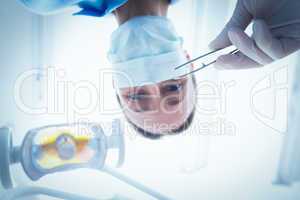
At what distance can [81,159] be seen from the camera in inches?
37.9

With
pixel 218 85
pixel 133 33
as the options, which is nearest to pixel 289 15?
pixel 133 33

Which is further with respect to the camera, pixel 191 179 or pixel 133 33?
pixel 191 179

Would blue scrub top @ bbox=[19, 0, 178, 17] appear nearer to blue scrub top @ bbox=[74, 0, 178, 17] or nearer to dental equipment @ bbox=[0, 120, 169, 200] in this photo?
blue scrub top @ bbox=[74, 0, 178, 17]

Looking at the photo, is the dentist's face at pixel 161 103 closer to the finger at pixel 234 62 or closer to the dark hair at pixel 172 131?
the dark hair at pixel 172 131

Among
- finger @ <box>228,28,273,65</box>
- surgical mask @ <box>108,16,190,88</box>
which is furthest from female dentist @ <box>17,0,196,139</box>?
finger @ <box>228,28,273,65</box>

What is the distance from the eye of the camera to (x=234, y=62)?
0.70 meters

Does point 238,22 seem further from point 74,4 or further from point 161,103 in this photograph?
point 74,4

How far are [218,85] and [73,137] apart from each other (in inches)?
23.5

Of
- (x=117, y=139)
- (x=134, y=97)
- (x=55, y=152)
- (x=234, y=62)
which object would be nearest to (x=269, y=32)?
(x=234, y=62)

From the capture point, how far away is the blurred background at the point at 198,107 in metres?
1.02

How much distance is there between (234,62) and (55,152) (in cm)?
62

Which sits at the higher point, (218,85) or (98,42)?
(98,42)

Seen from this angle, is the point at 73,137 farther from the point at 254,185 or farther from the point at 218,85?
the point at 254,185

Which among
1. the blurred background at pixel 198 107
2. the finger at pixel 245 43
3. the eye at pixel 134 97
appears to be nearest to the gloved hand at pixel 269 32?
the finger at pixel 245 43
